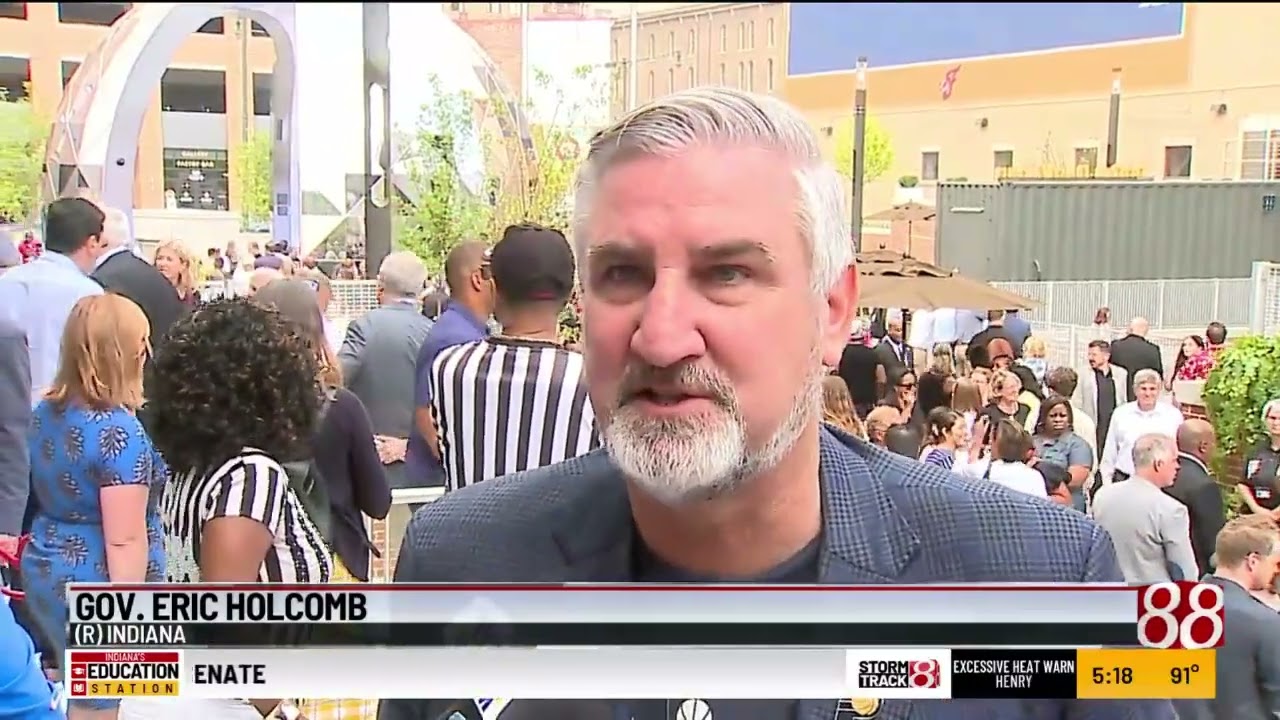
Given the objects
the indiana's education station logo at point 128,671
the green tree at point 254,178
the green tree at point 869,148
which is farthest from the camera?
the green tree at point 254,178

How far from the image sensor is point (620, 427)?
115 cm

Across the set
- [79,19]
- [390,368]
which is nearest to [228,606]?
[390,368]

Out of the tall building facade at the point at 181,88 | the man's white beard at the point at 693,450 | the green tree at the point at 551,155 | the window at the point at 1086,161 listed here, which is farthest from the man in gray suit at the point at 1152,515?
the tall building facade at the point at 181,88

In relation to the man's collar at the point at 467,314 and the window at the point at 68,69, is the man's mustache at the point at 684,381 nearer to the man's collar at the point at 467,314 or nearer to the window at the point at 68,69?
the man's collar at the point at 467,314

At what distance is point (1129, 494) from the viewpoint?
62.9 inches

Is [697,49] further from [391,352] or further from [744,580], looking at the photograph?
[744,580]

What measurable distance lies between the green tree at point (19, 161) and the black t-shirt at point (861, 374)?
43.2 inches

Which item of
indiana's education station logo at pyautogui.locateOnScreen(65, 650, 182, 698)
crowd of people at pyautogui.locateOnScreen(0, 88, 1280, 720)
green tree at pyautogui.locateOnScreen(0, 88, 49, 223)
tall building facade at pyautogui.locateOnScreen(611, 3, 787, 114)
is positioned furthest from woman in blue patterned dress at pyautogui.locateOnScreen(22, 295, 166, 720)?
tall building facade at pyautogui.locateOnScreen(611, 3, 787, 114)

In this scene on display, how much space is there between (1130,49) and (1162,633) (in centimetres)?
83

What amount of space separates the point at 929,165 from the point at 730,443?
2.33 ft

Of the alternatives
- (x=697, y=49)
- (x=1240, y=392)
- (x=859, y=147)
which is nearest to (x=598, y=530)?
(x=859, y=147)

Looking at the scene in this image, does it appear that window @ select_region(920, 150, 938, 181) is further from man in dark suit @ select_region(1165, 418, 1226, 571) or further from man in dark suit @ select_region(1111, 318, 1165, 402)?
man in dark suit @ select_region(1165, 418, 1226, 571)

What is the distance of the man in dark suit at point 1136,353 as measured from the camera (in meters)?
1.68

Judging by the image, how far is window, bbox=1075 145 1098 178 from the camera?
1681 millimetres
